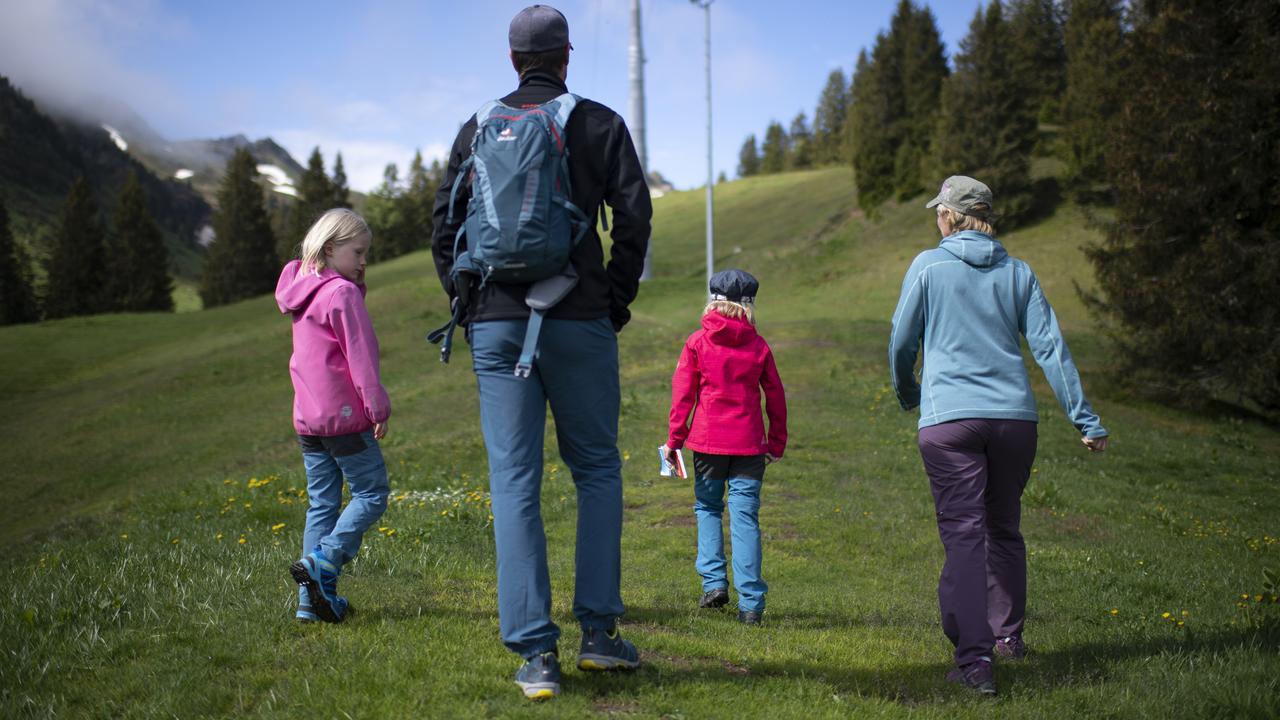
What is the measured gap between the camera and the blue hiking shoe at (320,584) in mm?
4777

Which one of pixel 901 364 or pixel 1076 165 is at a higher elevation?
pixel 1076 165

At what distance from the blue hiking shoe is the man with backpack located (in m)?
1.33

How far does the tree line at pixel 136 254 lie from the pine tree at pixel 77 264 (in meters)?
0.07

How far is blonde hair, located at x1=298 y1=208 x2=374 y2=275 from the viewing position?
5.10 m

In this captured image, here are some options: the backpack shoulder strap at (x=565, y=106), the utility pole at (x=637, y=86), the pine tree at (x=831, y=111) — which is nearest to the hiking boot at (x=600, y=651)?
the backpack shoulder strap at (x=565, y=106)

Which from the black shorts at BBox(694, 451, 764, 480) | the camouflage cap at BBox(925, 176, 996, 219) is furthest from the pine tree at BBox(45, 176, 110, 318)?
the camouflage cap at BBox(925, 176, 996, 219)

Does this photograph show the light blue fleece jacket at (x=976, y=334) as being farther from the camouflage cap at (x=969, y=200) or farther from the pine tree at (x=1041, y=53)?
the pine tree at (x=1041, y=53)

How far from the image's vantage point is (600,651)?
409cm

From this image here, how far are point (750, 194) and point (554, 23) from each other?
3251 inches

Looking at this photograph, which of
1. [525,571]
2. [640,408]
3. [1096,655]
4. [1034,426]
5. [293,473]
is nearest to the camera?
[525,571]

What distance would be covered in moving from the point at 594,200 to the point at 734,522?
114 inches

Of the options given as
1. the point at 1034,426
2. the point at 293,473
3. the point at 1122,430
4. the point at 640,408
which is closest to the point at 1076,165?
the point at 1122,430

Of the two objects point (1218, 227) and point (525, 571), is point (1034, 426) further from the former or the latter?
point (1218, 227)

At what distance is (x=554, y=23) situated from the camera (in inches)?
162
